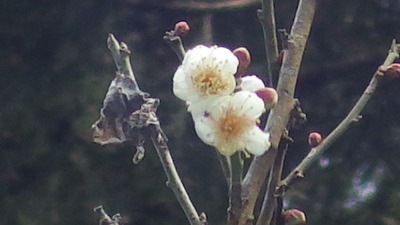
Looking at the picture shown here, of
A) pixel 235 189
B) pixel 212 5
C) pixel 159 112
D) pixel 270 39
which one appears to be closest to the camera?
pixel 235 189

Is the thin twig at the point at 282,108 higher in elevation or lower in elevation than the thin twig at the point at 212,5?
higher

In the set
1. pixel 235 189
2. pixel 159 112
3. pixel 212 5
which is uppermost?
pixel 235 189

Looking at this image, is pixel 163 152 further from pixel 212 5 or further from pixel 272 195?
pixel 212 5

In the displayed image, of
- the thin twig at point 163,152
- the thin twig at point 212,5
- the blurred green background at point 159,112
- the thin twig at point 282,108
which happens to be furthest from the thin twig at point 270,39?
the thin twig at point 212,5

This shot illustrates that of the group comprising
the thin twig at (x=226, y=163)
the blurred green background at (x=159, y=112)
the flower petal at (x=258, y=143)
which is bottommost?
the blurred green background at (x=159, y=112)

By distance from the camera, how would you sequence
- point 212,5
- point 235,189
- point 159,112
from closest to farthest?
point 235,189 < point 159,112 < point 212,5

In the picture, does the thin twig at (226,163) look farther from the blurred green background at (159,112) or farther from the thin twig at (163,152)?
the blurred green background at (159,112)

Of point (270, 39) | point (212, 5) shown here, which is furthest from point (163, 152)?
point (212, 5)

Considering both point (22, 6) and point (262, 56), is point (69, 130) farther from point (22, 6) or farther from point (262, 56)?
point (262, 56)

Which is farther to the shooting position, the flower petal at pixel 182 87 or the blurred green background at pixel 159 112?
the blurred green background at pixel 159 112

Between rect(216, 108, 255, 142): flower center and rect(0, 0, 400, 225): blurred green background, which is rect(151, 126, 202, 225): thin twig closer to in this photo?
rect(216, 108, 255, 142): flower center
